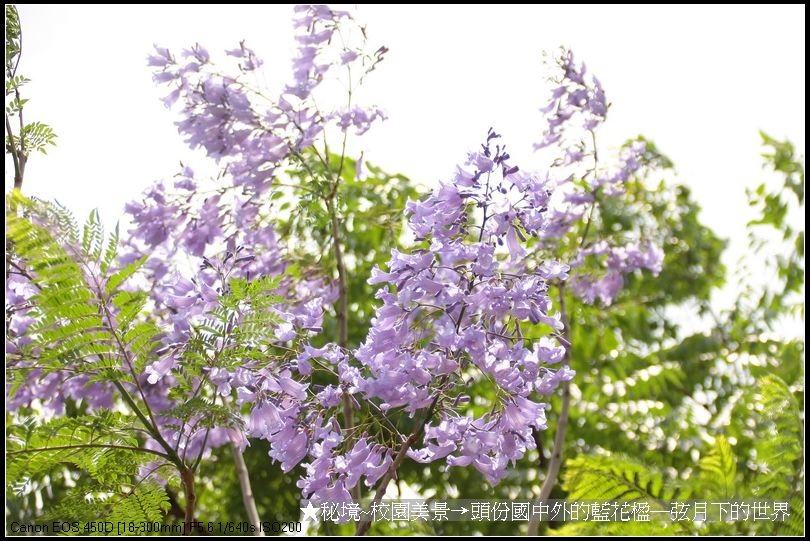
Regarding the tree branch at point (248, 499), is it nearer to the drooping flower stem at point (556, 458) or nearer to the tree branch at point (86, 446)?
the tree branch at point (86, 446)

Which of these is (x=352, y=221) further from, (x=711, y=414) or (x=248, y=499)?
(x=711, y=414)

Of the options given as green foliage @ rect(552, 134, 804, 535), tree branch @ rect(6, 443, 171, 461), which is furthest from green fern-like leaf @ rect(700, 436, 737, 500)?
tree branch @ rect(6, 443, 171, 461)

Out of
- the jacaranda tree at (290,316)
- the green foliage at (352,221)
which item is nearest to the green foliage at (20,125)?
the jacaranda tree at (290,316)

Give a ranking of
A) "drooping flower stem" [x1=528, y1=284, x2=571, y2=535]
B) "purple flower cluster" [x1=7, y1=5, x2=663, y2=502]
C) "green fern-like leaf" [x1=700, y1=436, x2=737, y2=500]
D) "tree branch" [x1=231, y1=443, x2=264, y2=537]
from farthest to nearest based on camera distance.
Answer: "green fern-like leaf" [x1=700, y1=436, x2=737, y2=500] → "drooping flower stem" [x1=528, y1=284, x2=571, y2=535] → "tree branch" [x1=231, y1=443, x2=264, y2=537] → "purple flower cluster" [x1=7, y1=5, x2=663, y2=502]

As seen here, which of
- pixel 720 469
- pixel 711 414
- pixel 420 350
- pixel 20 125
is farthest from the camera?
pixel 711 414

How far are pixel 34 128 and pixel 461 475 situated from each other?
4.98 feet

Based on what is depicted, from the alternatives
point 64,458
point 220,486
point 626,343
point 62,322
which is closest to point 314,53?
point 62,322

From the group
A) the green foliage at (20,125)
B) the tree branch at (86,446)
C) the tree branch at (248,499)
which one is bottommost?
the tree branch at (248,499)

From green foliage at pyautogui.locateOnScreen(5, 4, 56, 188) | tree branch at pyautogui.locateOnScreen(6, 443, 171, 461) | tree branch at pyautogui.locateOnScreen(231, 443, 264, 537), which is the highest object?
green foliage at pyautogui.locateOnScreen(5, 4, 56, 188)

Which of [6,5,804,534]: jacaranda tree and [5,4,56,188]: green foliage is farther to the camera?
[5,4,56,188]: green foliage

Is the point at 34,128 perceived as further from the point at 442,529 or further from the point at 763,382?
the point at 763,382

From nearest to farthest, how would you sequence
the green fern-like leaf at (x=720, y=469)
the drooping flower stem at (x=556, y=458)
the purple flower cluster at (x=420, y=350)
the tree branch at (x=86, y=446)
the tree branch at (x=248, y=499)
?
1. the purple flower cluster at (x=420, y=350)
2. the tree branch at (x=86, y=446)
3. the tree branch at (x=248, y=499)
4. the drooping flower stem at (x=556, y=458)
5. the green fern-like leaf at (x=720, y=469)

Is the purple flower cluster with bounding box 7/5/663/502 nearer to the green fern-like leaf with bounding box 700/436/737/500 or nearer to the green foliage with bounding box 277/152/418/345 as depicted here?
the green foliage with bounding box 277/152/418/345

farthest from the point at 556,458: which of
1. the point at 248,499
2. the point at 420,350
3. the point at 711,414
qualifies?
the point at 711,414
